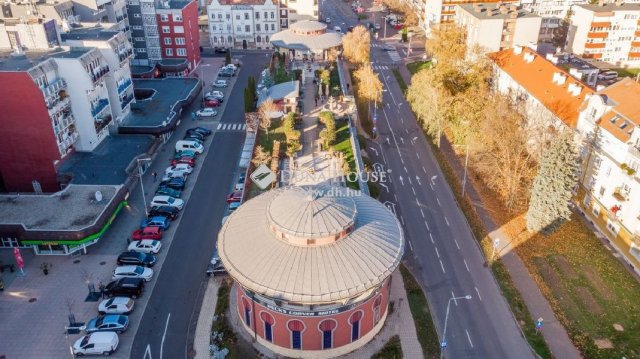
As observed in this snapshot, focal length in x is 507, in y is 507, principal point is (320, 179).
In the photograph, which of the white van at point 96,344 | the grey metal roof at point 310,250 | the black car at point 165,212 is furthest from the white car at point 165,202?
the white van at point 96,344

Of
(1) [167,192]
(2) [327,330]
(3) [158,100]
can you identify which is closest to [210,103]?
(3) [158,100]

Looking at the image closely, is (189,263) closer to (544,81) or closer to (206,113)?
(206,113)

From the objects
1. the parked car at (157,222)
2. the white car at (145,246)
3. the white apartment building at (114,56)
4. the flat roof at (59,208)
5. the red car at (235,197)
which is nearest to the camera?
the flat roof at (59,208)

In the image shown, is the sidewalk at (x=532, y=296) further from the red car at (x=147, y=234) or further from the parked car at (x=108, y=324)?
the red car at (x=147, y=234)

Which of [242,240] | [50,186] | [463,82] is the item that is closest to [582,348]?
[242,240]

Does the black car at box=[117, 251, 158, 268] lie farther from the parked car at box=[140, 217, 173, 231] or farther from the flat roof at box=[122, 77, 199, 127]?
the flat roof at box=[122, 77, 199, 127]

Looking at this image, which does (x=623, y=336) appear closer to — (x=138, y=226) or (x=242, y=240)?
(x=242, y=240)
